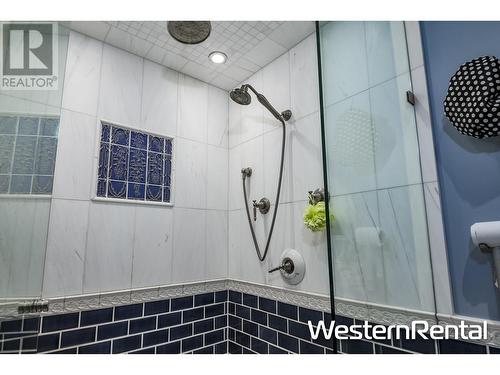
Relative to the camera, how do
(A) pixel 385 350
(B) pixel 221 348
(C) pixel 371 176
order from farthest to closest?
(B) pixel 221 348
(C) pixel 371 176
(A) pixel 385 350

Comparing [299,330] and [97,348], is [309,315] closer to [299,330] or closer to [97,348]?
[299,330]

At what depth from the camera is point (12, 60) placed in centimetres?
98

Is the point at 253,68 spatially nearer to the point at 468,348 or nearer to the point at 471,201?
the point at 471,201

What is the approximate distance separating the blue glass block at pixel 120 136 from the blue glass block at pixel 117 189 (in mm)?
233

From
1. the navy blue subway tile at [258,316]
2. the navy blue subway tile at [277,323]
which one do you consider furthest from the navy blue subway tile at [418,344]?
the navy blue subway tile at [258,316]

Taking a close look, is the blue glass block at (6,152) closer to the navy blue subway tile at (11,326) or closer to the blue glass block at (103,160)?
the navy blue subway tile at (11,326)

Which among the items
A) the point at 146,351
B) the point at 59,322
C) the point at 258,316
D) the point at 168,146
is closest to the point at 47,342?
the point at 59,322

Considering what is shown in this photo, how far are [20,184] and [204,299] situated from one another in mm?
1212

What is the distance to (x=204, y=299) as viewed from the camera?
182cm

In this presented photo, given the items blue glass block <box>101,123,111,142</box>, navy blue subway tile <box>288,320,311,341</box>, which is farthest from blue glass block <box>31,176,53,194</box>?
navy blue subway tile <box>288,320,311,341</box>

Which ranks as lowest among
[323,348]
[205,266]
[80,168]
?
[323,348]

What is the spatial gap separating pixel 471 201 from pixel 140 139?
1.62 meters

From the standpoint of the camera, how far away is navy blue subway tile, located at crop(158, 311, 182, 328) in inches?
64.3
